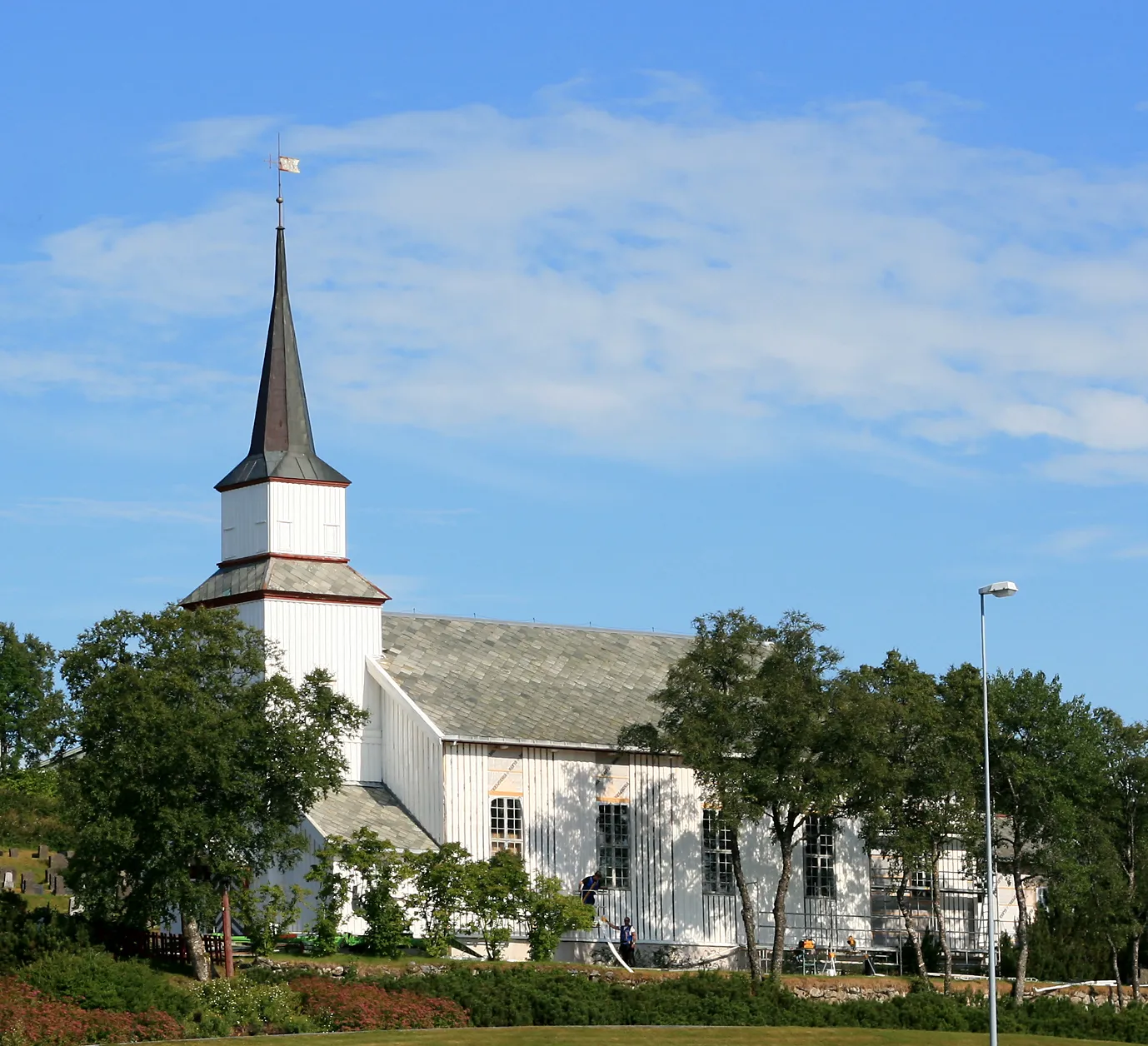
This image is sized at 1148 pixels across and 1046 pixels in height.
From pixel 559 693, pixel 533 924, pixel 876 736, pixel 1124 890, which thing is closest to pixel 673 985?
pixel 533 924

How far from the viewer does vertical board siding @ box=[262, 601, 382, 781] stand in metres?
49.6

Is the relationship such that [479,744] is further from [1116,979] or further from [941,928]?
[1116,979]

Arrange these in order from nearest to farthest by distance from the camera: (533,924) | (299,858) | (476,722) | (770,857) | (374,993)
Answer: (374,993) < (299,858) < (533,924) < (476,722) < (770,857)

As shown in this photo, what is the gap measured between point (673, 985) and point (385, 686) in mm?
12123

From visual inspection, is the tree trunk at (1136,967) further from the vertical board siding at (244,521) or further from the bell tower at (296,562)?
the vertical board siding at (244,521)

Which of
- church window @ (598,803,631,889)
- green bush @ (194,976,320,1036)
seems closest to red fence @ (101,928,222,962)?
green bush @ (194,976,320,1036)

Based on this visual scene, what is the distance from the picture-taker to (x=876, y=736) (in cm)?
4669

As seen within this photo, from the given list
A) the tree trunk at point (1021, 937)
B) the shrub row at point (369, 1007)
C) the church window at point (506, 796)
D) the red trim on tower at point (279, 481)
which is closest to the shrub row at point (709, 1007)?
the shrub row at point (369, 1007)

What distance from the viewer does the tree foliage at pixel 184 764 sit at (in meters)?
39.1

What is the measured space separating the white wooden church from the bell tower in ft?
0.14

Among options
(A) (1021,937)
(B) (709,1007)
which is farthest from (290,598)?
(A) (1021,937)

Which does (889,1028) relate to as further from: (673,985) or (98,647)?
(98,647)

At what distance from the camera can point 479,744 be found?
161 ft

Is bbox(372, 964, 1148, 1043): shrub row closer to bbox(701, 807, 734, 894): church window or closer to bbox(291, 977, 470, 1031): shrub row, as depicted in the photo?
bbox(291, 977, 470, 1031): shrub row
